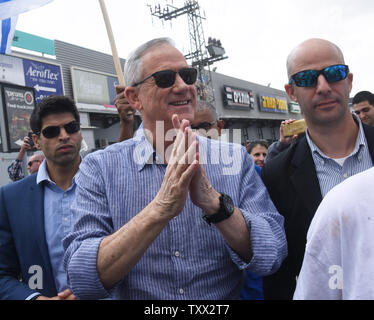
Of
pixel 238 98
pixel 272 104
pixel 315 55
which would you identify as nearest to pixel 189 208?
pixel 315 55

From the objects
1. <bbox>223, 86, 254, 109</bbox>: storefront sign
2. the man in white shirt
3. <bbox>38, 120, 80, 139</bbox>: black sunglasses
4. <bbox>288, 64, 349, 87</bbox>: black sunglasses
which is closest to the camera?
the man in white shirt

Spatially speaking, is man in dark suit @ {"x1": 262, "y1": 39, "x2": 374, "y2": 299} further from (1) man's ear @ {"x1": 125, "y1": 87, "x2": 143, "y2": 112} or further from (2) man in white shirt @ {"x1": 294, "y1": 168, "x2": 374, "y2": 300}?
(2) man in white shirt @ {"x1": 294, "y1": 168, "x2": 374, "y2": 300}

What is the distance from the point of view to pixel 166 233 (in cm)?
167

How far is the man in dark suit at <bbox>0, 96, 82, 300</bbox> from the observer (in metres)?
2.13

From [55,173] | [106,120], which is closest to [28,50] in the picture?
[106,120]

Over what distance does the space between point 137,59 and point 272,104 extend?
32.9 m

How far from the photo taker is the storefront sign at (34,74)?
12344mm

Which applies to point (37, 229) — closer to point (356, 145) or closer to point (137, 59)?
point (137, 59)

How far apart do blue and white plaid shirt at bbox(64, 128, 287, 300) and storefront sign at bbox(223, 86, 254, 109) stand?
2441 cm

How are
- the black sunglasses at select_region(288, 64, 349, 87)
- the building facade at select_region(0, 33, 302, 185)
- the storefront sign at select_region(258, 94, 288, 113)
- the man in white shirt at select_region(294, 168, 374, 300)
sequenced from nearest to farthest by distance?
the man in white shirt at select_region(294, 168, 374, 300) → the black sunglasses at select_region(288, 64, 349, 87) → the building facade at select_region(0, 33, 302, 185) → the storefront sign at select_region(258, 94, 288, 113)

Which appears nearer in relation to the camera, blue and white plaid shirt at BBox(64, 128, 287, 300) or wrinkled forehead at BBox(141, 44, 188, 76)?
blue and white plaid shirt at BBox(64, 128, 287, 300)

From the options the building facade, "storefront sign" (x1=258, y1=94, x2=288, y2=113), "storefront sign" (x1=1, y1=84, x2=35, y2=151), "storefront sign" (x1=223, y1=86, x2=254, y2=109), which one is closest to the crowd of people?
the building facade

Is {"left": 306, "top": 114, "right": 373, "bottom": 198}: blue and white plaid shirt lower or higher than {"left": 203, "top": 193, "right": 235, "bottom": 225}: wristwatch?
higher
